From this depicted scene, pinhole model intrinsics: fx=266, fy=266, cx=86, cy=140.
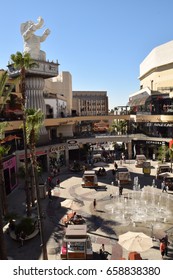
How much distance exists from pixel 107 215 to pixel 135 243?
839 cm

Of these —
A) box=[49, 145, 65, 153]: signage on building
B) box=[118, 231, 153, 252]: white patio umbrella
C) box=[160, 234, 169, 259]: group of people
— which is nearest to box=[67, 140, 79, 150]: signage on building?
box=[49, 145, 65, 153]: signage on building

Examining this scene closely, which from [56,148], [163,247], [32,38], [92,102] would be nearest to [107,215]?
A: [163,247]

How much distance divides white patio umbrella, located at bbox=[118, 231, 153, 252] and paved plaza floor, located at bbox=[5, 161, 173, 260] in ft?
3.60

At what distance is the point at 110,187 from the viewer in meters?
34.1

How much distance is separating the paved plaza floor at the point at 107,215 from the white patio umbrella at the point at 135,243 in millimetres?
1096

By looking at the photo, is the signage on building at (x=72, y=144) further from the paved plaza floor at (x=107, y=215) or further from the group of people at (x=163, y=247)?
the group of people at (x=163, y=247)

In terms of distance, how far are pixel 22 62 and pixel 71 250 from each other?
16.4 metres

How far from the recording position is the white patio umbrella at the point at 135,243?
1620 centimetres

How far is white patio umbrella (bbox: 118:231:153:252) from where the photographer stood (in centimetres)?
1620

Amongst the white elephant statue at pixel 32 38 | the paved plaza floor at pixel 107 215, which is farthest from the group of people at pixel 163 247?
the white elephant statue at pixel 32 38

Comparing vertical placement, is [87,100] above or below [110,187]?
above
